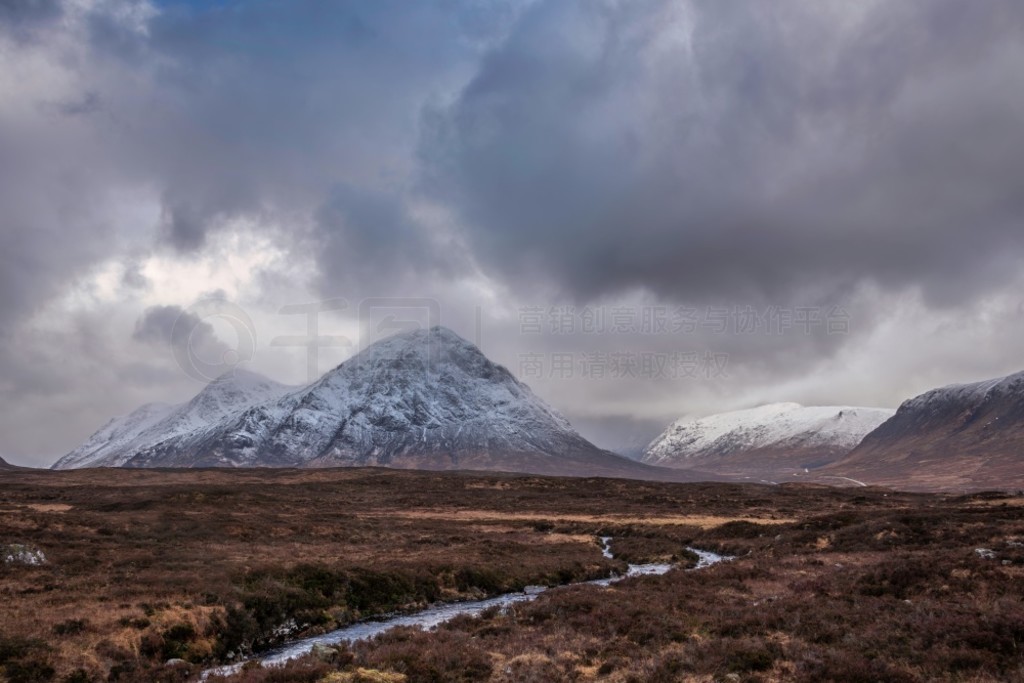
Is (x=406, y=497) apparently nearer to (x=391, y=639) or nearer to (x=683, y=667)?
(x=391, y=639)

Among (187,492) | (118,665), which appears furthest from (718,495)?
(118,665)

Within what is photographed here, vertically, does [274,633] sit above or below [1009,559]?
below

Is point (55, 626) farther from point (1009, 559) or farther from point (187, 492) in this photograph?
point (187, 492)

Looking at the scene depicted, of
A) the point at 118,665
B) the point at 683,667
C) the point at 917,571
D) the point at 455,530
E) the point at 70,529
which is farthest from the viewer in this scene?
the point at 455,530

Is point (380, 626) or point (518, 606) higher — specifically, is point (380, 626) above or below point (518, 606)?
below

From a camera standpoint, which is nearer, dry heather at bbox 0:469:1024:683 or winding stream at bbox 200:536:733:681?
dry heather at bbox 0:469:1024:683

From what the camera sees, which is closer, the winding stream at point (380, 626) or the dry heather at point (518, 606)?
the dry heather at point (518, 606)

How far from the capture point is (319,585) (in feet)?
102

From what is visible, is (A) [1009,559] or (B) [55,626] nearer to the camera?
(B) [55,626]

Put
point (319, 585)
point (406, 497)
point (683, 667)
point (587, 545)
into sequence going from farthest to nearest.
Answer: point (406, 497), point (587, 545), point (319, 585), point (683, 667)

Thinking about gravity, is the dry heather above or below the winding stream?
above

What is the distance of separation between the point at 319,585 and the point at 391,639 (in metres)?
9.67

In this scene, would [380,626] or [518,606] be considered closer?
[518,606]

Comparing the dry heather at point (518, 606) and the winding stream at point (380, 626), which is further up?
the dry heather at point (518, 606)
